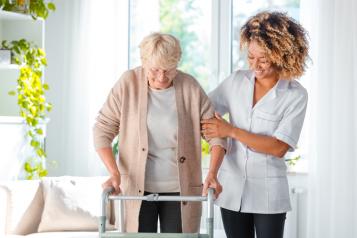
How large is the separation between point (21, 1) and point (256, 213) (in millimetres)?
2223

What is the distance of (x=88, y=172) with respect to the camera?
4.66 metres

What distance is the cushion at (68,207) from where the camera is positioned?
367cm

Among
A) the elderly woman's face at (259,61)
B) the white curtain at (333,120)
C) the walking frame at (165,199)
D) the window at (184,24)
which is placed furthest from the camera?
the window at (184,24)

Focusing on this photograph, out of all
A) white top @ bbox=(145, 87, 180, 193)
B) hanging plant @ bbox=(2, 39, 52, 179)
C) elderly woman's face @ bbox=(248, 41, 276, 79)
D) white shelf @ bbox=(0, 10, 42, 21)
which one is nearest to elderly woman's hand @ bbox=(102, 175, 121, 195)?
white top @ bbox=(145, 87, 180, 193)

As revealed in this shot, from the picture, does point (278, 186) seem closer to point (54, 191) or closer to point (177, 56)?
point (177, 56)

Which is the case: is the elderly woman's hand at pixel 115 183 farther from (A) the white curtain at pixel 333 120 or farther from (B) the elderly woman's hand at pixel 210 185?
(A) the white curtain at pixel 333 120

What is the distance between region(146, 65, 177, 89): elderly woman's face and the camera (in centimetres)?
227

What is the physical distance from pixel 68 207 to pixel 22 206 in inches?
10.3

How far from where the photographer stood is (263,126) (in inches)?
97.7

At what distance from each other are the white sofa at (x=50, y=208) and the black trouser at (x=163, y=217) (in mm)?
1208

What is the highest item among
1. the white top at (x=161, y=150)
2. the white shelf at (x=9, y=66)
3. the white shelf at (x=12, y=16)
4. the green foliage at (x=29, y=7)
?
the green foliage at (x=29, y=7)

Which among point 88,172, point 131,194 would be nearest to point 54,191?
point 88,172

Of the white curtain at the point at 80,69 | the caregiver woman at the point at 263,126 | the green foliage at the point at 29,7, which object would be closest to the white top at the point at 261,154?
the caregiver woman at the point at 263,126

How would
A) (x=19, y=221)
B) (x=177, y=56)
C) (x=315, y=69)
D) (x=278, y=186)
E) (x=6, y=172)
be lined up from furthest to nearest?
1. (x=315, y=69)
2. (x=6, y=172)
3. (x=19, y=221)
4. (x=278, y=186)
5. (x=177, y=56)
